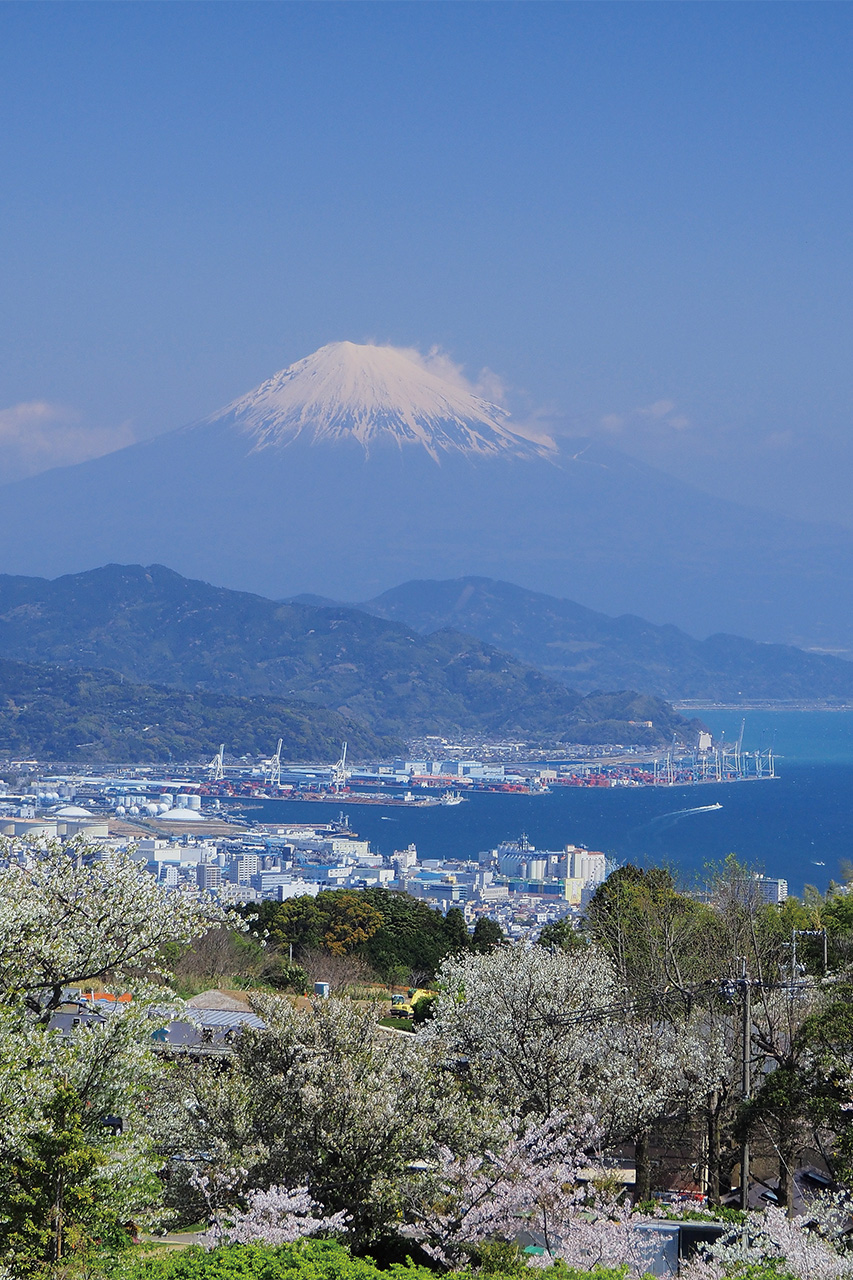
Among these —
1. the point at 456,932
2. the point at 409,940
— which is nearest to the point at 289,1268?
the point at 409,940

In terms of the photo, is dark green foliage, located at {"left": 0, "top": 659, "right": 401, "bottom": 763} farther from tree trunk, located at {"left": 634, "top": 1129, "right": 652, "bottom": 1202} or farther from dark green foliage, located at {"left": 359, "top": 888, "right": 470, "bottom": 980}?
tree trunk, located at {"left": 634, "top": 1129, "right": 652, "bottom": 1202}

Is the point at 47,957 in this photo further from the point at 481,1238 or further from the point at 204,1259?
the point at 481,1238

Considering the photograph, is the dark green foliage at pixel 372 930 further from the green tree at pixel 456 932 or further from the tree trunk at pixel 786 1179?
the tree trunk at pixel 786 1179

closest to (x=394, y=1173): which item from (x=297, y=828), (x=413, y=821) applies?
(x=297, y=828)

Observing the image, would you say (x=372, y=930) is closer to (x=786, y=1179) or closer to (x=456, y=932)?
(x=456, y=932)

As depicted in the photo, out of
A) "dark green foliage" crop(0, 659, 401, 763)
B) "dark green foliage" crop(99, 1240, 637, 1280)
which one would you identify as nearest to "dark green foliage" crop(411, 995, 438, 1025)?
"dark green foliage" crop(99, 1240, 637, 1280)

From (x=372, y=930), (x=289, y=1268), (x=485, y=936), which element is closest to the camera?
(x=289, y=1268)
